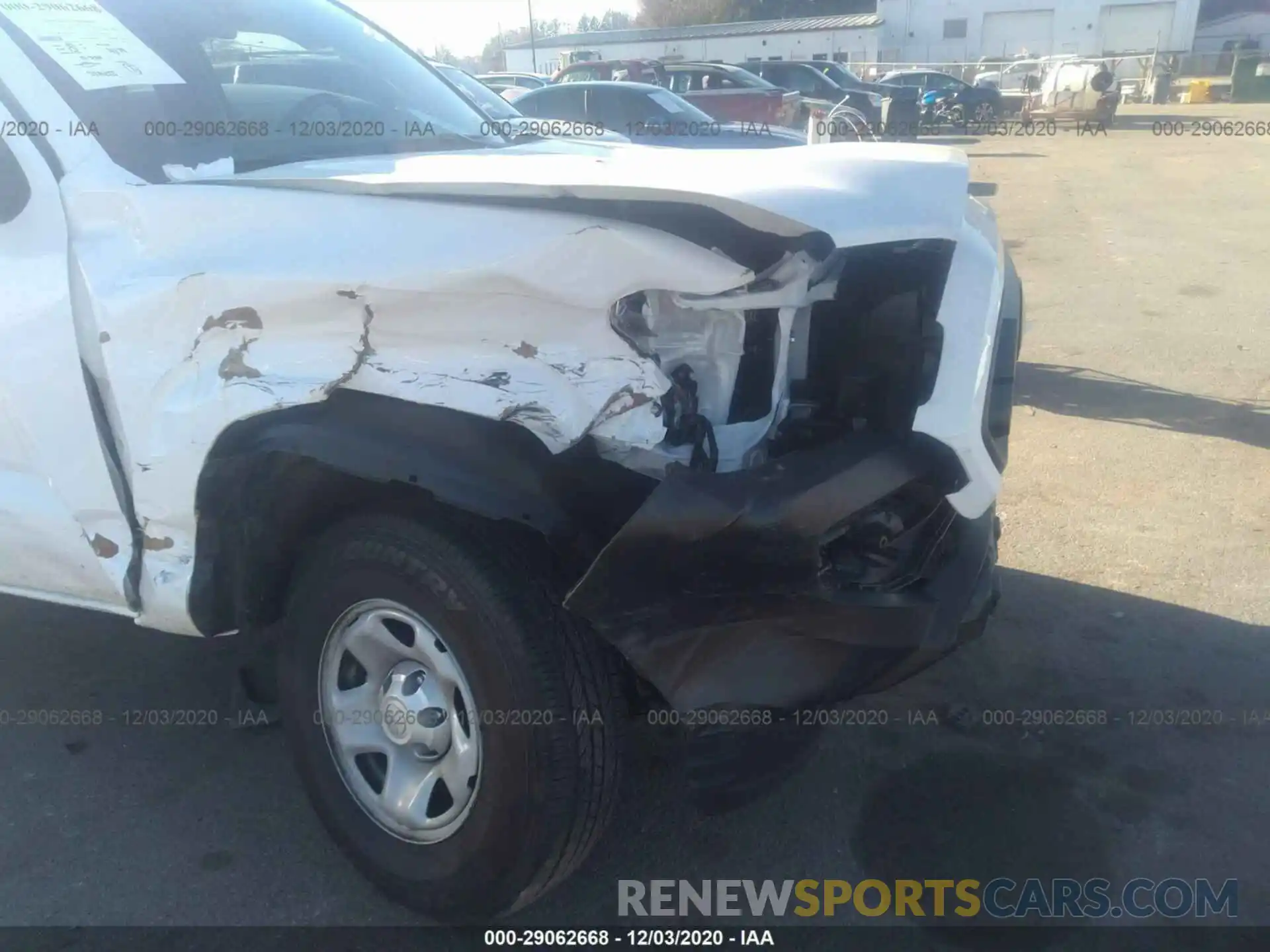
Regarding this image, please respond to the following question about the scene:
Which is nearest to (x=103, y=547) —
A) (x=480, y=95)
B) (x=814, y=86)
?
(x=480, y=95)

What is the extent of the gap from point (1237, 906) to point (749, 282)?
1889mm

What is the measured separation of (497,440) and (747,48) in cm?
5083

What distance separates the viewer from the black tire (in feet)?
7.09

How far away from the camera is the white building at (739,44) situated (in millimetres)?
48062

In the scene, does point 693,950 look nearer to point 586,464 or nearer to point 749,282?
point 586,464

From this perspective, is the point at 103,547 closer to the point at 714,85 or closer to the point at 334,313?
the point at 334,313

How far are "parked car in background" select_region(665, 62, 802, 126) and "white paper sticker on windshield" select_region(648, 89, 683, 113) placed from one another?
513 centimetres

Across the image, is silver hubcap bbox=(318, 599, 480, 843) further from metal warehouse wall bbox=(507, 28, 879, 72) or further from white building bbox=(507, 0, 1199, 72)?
metal warehouse wall bbox=(507, 28, 879, 72)

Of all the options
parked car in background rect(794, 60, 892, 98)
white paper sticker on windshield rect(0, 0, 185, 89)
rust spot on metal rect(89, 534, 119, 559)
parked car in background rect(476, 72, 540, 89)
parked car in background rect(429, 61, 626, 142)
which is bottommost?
parked car in background rect(794, 60, 892, 98)

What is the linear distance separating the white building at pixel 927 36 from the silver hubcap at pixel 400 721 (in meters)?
46.6

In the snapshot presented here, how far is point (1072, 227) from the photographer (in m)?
11.5

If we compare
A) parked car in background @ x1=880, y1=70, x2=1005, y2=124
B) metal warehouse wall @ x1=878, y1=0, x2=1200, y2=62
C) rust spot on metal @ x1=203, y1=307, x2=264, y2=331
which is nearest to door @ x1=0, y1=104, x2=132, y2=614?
rust spot on metal @ x1=203, y1=307, x2=264, y2=331

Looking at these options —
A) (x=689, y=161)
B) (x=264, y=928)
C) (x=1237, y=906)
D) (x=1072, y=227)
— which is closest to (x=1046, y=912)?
(x=1237, y=906)

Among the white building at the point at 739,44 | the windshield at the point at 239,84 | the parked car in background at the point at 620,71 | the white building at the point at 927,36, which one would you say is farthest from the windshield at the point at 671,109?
the white building at the point at 739,44
